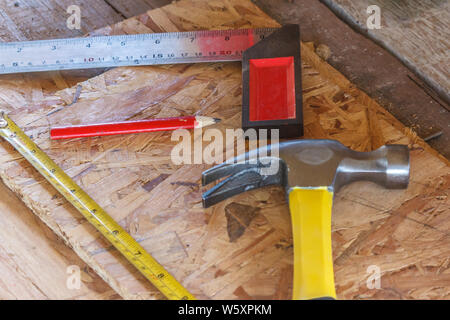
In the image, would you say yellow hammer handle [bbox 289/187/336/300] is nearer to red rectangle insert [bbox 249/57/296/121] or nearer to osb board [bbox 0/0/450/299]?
osb board [bbox 0/0/450/299]

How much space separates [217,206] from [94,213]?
1.04ft

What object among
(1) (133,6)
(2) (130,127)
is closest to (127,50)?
(2) (130,127)

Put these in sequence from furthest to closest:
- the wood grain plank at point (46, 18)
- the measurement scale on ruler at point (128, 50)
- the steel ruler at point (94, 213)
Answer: the wood grain plank at point (46, 18) < the measurement scale on ruler at point (128, 50) < the steel ruler at point (94, 213)

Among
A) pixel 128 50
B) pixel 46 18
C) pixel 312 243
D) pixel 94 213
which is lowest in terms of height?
pixel 312 243

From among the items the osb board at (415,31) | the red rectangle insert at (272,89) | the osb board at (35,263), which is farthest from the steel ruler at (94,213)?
the osb board at (415,31)

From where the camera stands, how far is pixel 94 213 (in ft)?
4.38

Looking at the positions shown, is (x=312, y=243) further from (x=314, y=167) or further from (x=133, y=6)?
(x=133, y=6)

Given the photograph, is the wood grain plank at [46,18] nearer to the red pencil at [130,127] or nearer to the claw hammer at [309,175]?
the red pencil at [130,127]

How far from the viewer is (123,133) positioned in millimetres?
1526

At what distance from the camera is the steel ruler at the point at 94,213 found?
121 cm

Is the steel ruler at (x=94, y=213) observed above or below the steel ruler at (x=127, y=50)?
below

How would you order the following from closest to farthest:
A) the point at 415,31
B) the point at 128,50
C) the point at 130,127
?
the point at 130,127 < the point at 128,50 < the point at 415,31

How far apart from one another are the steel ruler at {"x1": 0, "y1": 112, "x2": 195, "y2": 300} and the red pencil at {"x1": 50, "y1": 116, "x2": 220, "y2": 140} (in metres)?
0.09
